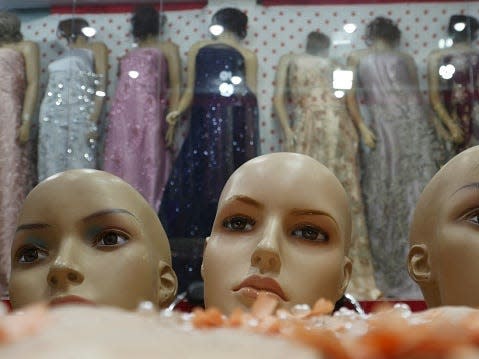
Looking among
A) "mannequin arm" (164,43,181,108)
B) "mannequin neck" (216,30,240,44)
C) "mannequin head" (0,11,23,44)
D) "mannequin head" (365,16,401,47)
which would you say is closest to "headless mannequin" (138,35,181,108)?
"mannequin arm" (164,43,181,108)

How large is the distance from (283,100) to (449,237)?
1.99m

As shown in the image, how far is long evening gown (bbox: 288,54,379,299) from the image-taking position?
2906 mm

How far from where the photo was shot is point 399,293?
2.80 m

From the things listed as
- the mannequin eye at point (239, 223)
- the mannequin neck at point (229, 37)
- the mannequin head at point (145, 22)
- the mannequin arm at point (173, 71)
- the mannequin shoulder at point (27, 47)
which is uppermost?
the mannequin head at point (145, 22)

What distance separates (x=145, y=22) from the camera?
10.4 feet

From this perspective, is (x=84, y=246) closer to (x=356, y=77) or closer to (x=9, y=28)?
(x=356, y=77)

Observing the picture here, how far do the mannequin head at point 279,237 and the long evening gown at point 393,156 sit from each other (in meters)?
1.62

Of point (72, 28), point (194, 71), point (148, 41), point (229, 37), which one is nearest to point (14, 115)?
point (72, 28)

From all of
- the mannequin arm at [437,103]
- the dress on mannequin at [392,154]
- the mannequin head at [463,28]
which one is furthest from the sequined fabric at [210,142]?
the mannequin head at [463,28]

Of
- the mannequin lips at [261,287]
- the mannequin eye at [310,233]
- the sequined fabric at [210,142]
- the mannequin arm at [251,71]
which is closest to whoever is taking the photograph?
the mannequin lips at [261,287]

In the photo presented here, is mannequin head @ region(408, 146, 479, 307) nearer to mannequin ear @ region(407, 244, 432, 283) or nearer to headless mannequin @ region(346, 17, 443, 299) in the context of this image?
mannequin ear @ region(407, 244, 432, 283)

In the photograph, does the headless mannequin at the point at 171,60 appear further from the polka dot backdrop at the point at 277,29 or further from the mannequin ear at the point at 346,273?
the mannequin ear at the point at 346,273

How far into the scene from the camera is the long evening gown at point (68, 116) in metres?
2.96

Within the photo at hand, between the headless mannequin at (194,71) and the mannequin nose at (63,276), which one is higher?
the headless mannequin at (194,71)
